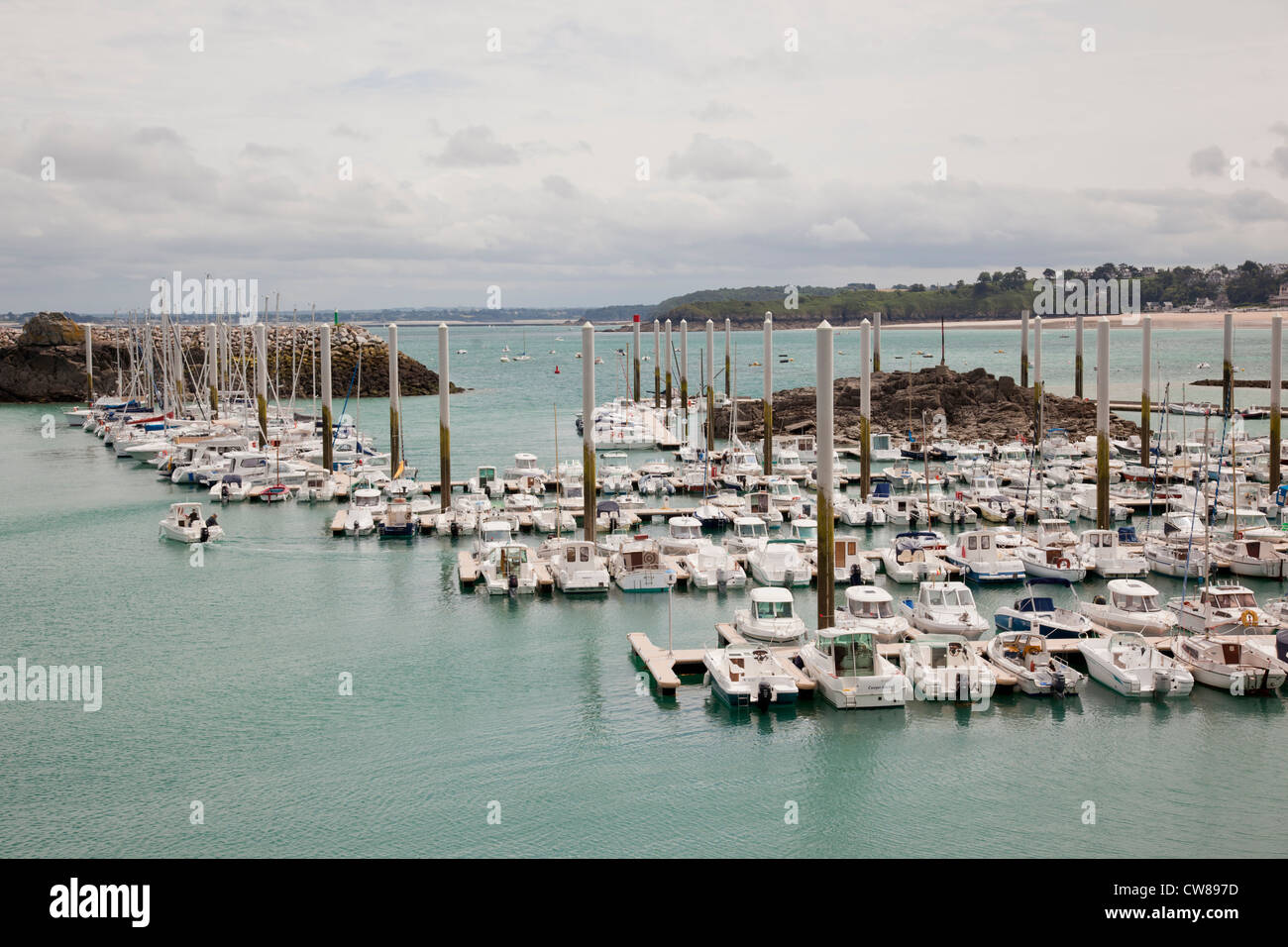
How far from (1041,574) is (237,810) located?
92.6 feet

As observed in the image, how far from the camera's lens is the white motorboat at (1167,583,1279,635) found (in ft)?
104

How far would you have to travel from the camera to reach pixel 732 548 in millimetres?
44688

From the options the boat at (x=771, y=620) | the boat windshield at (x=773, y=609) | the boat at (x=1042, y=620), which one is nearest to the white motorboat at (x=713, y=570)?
the boat at (x=771, y=620)

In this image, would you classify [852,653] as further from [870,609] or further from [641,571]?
[641,571]

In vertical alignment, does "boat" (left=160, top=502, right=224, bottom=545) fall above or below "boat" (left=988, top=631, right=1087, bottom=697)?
above

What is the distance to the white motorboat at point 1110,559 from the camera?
4159 centimetres

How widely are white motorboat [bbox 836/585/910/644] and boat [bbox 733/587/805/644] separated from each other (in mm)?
1294

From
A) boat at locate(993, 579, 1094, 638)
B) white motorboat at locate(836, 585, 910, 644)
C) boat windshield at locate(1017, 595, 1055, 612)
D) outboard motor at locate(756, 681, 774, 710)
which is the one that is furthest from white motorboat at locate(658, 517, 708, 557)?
outboard motor at locate(756, 681, 774, 710)

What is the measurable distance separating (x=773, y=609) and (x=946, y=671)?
6137 millimetres

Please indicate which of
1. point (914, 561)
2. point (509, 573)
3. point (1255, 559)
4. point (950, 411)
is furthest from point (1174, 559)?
point (950, 411)

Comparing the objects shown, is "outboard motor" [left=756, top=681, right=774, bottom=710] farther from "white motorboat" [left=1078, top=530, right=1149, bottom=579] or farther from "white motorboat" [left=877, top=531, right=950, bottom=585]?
"white motorboat" [left=1078, top=530, right=1149, bottom=579]

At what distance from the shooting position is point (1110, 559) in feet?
137

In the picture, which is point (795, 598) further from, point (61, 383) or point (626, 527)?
point (61, 383)
